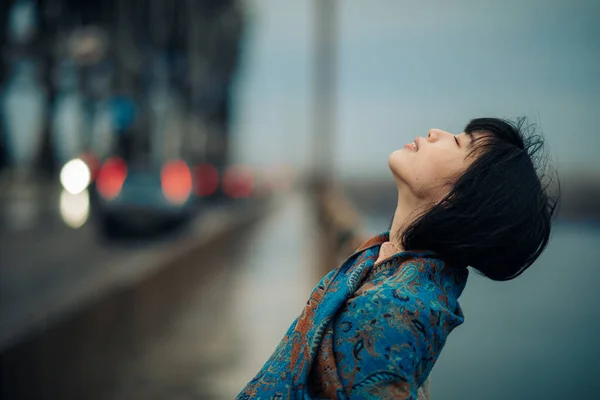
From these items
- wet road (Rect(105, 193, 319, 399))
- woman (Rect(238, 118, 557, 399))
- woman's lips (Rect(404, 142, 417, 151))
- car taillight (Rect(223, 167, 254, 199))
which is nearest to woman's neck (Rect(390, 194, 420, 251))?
woman (Rect(238, 118, 557, 399))

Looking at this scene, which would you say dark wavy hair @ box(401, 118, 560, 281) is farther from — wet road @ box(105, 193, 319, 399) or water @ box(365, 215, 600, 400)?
wet road @ box(105, 193, 319, 399)

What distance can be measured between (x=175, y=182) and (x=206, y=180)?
2059cm

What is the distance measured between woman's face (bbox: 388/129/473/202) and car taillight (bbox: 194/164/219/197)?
3690cm

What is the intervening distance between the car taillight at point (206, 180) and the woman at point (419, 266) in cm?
3694

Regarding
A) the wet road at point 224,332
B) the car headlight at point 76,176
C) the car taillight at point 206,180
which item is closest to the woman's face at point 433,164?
the wet road at point 224,332

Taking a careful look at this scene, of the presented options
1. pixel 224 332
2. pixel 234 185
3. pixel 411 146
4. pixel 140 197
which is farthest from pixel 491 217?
pixel 234 185

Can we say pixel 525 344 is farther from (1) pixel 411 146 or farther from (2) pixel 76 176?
(2) pixel 76 176

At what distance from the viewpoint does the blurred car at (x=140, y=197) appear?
1981 cm

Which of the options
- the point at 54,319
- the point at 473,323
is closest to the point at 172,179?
the point at 473,323

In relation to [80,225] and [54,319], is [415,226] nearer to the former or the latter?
[54,319]

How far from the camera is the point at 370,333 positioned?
5.43ft

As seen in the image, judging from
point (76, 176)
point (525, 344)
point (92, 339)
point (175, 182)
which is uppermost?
point (92, 339)

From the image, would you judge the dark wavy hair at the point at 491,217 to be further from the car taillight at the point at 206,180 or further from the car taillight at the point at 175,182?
the car taillight at the point at 206,180

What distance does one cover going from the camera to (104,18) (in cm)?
3900
